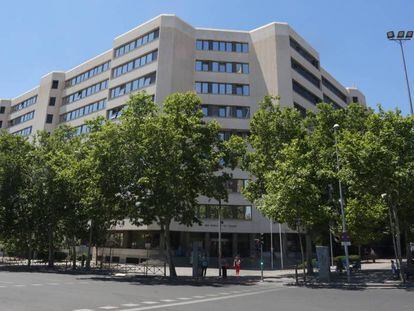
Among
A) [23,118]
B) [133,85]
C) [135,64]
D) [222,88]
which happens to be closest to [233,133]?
[222,88]

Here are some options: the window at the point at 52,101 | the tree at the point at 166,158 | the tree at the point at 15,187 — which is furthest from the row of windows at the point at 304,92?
the window at the point at 52,101

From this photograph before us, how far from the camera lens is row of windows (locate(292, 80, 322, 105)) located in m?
56.3

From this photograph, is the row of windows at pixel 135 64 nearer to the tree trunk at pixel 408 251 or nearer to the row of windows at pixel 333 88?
the row of windows at pixel 333 88

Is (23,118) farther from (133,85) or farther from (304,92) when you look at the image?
(304,92)

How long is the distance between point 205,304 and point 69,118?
191 feet

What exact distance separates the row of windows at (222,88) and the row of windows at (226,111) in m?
1.99

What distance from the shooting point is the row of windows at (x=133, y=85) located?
2074 inches

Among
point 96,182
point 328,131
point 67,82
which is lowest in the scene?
point 96,182

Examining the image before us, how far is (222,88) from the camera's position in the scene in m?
53.3

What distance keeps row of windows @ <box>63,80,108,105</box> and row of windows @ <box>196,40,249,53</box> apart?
16.4 metres

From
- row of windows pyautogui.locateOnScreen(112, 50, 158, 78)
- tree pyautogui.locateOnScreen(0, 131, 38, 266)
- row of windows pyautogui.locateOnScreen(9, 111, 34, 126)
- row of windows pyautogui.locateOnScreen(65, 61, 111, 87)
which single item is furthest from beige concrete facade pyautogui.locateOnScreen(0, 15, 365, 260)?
row of windows pyautogui.locateOnScreen(9, 111, 34, 126)

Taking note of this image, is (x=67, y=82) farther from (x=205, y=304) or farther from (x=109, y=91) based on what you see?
(x=205, y=304)

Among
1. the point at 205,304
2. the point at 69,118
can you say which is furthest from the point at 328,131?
the point at 69,118

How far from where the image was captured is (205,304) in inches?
566
